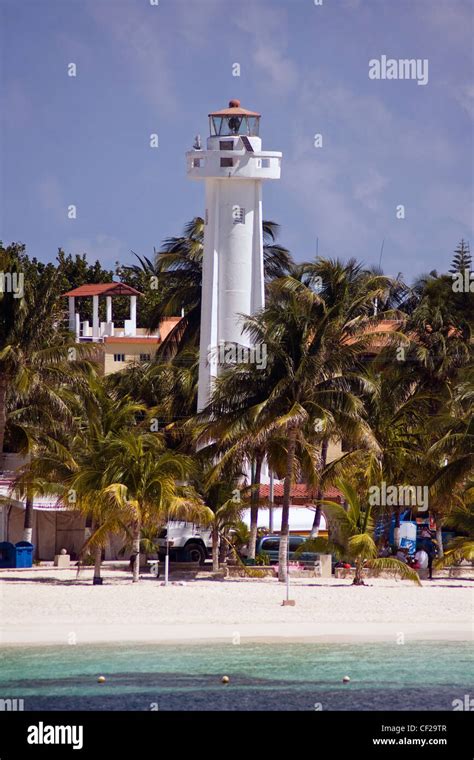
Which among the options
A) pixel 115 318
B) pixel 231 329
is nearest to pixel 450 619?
pixel 231 329

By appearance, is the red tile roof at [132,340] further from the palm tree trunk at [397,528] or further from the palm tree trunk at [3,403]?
the palm tree trunk at [397,528]

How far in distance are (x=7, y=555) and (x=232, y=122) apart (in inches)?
721

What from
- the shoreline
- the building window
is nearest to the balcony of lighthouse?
the building window

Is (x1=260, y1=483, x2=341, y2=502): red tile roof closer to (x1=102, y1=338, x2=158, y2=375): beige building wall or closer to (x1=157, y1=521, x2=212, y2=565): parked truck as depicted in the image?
(x1=157, y1=521, x2=212, y2=565): parked truck

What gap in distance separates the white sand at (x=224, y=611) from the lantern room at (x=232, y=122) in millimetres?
19724

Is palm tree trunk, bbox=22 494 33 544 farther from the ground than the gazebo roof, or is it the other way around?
the gazebo roof

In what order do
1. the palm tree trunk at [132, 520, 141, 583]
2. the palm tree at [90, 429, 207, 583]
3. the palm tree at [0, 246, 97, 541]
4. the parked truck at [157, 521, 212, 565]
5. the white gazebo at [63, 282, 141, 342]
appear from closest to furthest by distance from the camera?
the palm tree at [90, 429, 207, 583] < the palm tree trunk at [132, 520, 141, 583] < the parked truck at [157, 521, 212, 565] < the palm tree at [0, 246, 97, 541] < the white gazebo at [63, 282, 141, 342]

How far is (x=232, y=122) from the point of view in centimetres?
5247

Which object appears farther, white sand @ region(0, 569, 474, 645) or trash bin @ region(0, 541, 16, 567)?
trash bin @ region(0, 541, 16, 567)

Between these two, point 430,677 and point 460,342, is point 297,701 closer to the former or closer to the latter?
point 430,677

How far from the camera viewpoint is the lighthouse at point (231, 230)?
2007 inches

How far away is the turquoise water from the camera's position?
24.9m

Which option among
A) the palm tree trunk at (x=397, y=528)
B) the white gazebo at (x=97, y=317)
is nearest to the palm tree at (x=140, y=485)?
the palm tree trunk at (x=397, y=528)

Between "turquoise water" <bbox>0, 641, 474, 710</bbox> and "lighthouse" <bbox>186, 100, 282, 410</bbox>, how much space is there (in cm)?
2275
